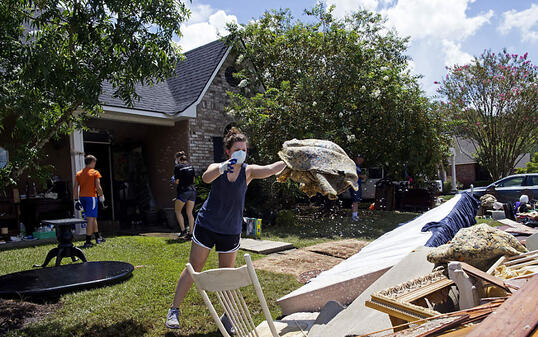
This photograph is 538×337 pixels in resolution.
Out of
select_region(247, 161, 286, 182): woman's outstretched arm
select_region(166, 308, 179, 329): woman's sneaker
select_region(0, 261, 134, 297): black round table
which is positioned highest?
select_region(247, 161, 286, 182): woman's outstretched arm

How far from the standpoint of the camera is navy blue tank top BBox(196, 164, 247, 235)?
3525mm

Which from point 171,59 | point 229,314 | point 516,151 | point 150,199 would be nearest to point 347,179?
point 229,314

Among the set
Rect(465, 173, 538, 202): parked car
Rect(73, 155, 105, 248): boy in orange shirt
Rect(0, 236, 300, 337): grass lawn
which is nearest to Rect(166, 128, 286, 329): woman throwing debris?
Rect(0, 236, 300, 337): grass lawn

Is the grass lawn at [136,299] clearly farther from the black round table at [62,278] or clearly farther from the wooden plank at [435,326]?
the wooden plank at [435,326]

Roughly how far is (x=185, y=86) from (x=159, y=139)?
6.65ft

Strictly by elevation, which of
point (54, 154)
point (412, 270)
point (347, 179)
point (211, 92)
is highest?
point (211, 92)

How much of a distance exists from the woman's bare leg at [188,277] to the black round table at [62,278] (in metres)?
1.73

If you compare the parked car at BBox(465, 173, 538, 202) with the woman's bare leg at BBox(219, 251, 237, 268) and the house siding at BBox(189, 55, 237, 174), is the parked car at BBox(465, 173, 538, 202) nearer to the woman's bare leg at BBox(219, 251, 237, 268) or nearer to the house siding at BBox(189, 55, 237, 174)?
the house siding at BBox(189, 55, 237, 174)

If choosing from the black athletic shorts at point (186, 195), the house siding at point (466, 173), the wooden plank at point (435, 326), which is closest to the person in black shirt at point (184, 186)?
the black athletic shorts at point (186, 195)

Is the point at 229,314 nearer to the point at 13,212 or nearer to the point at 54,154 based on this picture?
the point at 13,212

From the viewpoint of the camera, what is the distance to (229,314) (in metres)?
2.41

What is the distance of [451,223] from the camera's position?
5.61m

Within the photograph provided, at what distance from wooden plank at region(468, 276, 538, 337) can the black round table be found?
4.34m

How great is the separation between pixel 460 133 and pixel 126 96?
889 inches
